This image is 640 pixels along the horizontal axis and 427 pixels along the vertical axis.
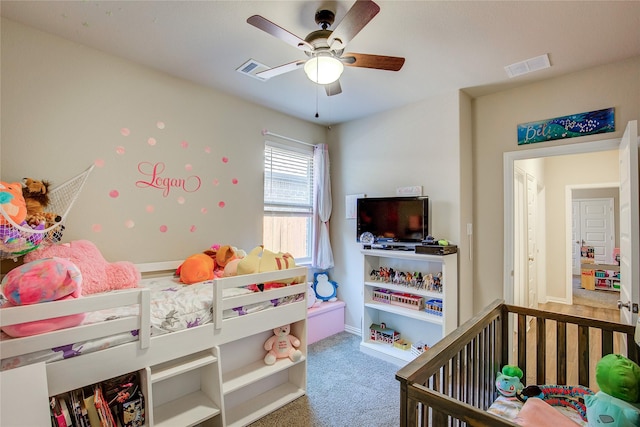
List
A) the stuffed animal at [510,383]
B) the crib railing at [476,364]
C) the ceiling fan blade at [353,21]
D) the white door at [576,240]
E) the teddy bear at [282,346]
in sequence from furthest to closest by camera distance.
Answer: the white door at [576,240], the teddy bear at [282,346], the stuffed animal at [510,383], the ceiling fan blade at [353,21], the crib railing at [476,364]

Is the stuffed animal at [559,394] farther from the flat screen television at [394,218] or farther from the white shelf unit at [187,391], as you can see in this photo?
the white shelf unit at [187,391]

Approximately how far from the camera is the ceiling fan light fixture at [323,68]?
1.77m

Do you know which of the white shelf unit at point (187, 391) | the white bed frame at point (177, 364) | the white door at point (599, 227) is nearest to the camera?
the white bed frame at point (177, 364)

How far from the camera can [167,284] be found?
2305 millimetres

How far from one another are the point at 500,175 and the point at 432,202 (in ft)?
2.20

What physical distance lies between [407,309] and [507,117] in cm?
209

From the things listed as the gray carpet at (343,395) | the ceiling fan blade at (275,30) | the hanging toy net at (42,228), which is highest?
the ceiling fan blade at (275,30)

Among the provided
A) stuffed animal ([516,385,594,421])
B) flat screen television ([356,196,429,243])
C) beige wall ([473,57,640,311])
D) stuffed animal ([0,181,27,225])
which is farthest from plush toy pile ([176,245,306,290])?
beige wall ([473,57,640,311])

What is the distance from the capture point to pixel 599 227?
5984 millimetres

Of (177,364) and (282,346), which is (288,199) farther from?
(177,364)

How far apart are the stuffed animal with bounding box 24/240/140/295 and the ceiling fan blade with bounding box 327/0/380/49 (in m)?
2.06

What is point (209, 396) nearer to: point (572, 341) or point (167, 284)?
point (167, 284)

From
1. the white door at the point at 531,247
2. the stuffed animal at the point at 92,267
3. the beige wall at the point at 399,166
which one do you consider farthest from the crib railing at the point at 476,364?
the white door at the point at 531,247

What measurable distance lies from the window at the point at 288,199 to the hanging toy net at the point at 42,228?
1691 millimetres
